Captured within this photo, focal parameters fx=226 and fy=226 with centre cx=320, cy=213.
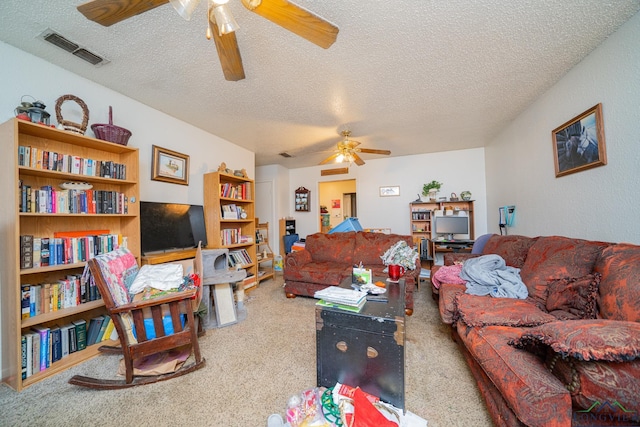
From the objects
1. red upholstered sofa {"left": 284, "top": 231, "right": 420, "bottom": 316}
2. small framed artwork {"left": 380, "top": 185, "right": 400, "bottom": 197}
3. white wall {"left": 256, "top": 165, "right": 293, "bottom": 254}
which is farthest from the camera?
white wall {"left": 256, "top": 165, "right": 293, "bottom": 254}

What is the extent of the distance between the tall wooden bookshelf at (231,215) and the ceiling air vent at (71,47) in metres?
1.55

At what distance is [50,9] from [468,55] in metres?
2.93

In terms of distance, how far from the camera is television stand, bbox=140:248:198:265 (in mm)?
2299

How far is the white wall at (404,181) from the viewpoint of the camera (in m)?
4.39

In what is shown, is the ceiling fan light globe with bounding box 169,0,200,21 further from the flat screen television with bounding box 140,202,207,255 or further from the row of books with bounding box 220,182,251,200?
the row of books with bounding box 220,182,251,200

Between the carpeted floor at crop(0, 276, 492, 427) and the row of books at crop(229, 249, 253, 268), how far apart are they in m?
1.34

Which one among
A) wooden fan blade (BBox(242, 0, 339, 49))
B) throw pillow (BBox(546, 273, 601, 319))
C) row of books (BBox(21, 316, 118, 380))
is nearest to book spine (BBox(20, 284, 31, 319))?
row of books (BBox(21, 316, 118, 380))

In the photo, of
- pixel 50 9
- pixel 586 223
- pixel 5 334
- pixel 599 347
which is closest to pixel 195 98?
pixel 50 9

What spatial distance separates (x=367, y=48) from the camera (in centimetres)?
177

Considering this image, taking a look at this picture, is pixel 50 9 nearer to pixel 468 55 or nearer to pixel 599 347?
pixel 468 55

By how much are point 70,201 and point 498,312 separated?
10.8ft

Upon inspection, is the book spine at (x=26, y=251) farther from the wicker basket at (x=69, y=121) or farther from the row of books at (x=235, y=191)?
the row of books at (x=235, y=191)

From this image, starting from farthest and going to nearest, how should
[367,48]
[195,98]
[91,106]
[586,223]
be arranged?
[195,98], [91,106], [586,223], [367,48]

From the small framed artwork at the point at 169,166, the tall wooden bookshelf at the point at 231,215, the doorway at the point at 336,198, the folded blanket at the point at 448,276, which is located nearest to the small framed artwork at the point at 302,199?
the doorway at the point at 336,198
